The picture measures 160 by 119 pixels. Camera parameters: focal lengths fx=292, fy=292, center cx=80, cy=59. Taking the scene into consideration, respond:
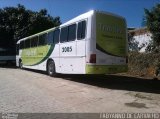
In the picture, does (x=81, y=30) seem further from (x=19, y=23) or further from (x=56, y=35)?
(x=19, y=23)

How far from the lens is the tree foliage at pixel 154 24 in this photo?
1697cm

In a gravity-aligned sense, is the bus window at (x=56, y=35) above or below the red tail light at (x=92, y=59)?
above

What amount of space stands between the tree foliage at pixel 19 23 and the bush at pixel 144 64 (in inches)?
590

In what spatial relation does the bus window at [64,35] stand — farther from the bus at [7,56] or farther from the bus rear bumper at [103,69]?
the bus at [7,56]

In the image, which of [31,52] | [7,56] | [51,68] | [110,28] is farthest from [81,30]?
[7,56]

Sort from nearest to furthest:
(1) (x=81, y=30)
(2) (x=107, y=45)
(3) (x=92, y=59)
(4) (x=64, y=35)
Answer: (3) (x=92, y=59)
(2) (x=107, y=45)
(1) (x=81, y=30)
(4) (x=64, y=35)

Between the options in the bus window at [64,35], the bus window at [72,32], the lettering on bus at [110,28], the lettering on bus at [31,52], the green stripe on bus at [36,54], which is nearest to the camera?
the lettering on bus at [110,28]

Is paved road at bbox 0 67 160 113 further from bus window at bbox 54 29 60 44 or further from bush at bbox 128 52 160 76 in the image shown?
bus window at bbox 54 29 60 44

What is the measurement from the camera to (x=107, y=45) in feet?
42.1

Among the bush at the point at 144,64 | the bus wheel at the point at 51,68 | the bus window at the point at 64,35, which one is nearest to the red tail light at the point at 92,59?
the bus window at the point at 64,35

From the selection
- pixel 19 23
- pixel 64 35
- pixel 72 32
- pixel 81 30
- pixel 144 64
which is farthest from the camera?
pixel 19 23

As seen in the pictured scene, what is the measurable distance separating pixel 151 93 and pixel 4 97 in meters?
5.21

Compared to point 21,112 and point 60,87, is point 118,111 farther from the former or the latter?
point 60,87

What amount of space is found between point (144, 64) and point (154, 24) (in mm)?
2415
